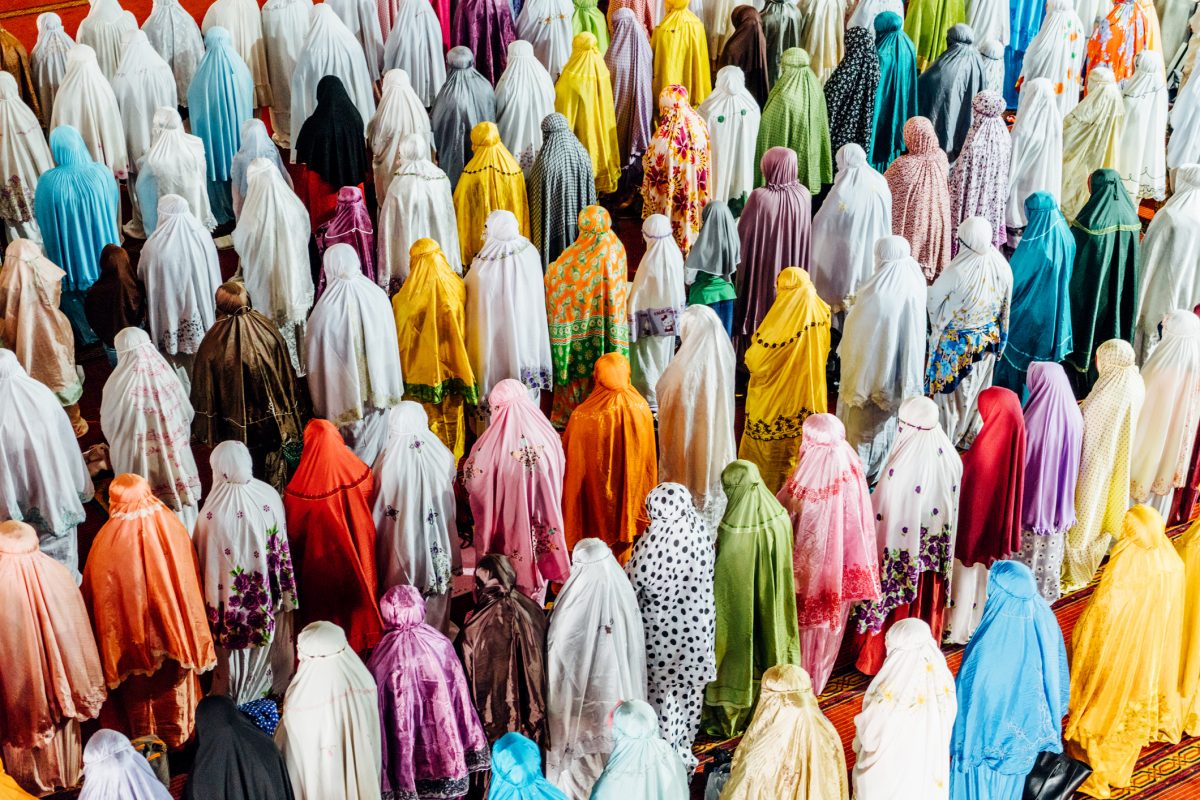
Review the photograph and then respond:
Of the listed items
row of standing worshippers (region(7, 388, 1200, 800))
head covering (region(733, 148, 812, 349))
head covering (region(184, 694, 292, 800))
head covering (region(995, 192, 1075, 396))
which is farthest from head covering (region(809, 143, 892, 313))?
head covering (region(184, 694, 292, 800))

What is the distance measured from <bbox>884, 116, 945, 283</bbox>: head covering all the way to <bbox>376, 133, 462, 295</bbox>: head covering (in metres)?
2.32

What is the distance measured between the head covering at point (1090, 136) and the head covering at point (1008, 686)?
12.9ft

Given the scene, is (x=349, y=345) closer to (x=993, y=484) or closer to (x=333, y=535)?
(x=333, y=535)

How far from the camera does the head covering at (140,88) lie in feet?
30.0

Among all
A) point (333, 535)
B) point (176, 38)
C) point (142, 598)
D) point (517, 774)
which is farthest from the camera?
point (176, 38)

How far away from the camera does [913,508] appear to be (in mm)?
6594

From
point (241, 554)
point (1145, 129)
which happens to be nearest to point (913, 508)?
point (241, 554)

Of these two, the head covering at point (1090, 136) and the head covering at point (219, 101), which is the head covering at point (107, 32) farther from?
the head covering at point (1090, 136)

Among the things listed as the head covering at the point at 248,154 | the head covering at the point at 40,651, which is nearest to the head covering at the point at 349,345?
the head covering at the point at 248,154

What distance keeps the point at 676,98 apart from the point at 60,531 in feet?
12.6

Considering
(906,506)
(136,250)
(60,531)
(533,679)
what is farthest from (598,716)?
(136,250)

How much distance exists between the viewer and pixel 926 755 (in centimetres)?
560

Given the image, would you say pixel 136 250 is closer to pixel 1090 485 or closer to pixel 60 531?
pixel 60 531

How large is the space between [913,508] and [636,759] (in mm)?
1863
